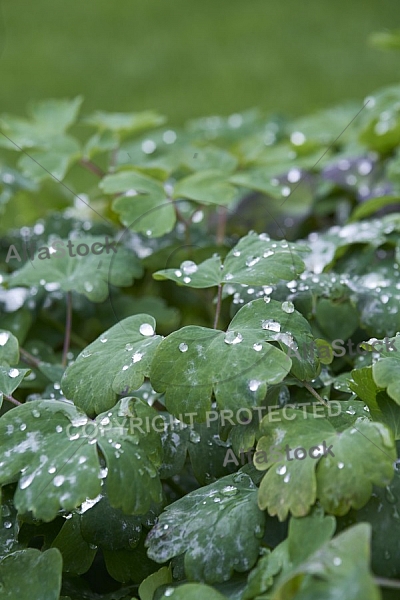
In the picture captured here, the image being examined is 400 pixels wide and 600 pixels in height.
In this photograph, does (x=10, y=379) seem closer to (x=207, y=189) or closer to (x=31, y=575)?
(x=31, y=575)

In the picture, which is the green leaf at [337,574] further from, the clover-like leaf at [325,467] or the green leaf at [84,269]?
the green leaf at [84,269]

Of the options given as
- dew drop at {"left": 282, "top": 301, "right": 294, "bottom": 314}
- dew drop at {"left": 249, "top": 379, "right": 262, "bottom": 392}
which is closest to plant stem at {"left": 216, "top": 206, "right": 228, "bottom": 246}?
dew drop at {"left": 282, "top": 301, "right": 294, "bottom": 314}

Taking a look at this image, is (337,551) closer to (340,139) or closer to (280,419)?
(280,419)

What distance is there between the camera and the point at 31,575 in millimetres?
727

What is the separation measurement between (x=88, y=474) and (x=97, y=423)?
0.08 m

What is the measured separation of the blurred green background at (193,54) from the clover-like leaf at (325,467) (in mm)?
2857

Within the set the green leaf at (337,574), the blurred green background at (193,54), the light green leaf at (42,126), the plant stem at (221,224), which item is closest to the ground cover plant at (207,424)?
the green leaf at (337,574)

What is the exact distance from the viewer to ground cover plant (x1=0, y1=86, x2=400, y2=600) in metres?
0.67

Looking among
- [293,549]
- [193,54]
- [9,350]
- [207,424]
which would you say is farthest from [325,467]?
[193,54]

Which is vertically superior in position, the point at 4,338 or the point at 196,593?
the point at 4,338

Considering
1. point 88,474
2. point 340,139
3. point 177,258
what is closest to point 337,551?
point 88,474

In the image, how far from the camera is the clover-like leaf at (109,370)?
30.5 inches

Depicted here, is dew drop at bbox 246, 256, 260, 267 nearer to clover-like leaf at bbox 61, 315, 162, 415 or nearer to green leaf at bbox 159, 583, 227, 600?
clover-like leaf at bbox 61, 315, 162, 415

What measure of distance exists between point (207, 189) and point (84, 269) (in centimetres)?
25
